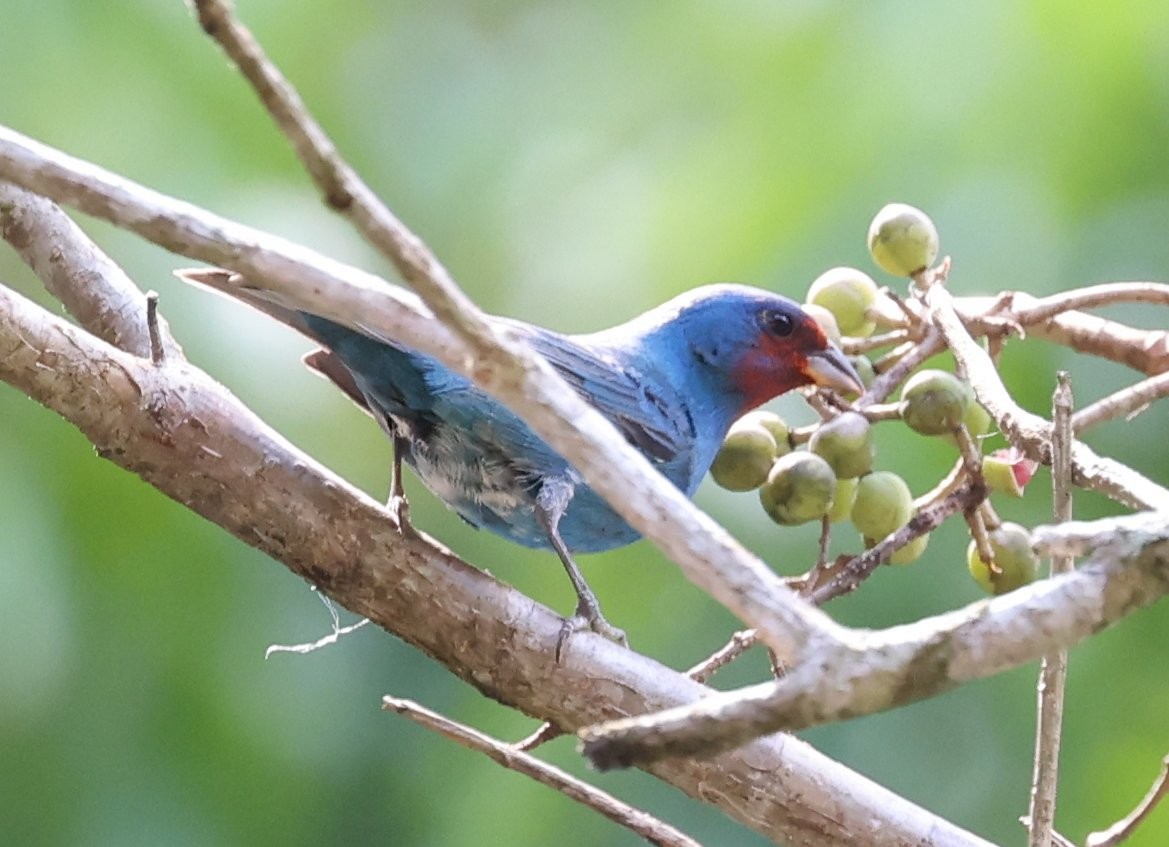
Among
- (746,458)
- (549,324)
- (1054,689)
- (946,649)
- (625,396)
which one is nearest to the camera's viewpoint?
(946,649)

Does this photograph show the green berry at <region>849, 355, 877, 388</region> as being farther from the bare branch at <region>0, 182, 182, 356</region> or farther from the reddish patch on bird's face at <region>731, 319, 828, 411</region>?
the bare branch at <region>0, 182, 182, 356</region>

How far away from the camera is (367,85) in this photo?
14.4 feet

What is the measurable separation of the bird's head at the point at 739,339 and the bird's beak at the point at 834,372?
0.56ft

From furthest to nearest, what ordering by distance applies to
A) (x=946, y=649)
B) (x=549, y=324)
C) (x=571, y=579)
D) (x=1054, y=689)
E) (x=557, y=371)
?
(x=549, y=324) < (x=557, y=371) < (x=571, y=579) < (x=1054, y=689) < (x=946, y=649)

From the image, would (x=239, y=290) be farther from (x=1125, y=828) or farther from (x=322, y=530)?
(x=1125, y=828)

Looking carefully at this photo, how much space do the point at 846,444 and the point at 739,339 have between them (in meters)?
0.91

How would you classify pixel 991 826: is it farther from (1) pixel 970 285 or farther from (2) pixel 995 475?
(2) pixel 995 475

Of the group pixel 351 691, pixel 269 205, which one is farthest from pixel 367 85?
pixel 351 691

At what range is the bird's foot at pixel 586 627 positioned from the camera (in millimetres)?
1765

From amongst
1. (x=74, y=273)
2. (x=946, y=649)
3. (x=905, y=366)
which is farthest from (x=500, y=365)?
(x=74, y=273)

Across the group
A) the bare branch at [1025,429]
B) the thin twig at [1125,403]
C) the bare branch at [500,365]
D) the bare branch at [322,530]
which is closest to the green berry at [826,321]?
the bare branch at [1025,429]

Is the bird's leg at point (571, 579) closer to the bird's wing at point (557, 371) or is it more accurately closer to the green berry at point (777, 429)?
the bird's wing at point (557, 371)

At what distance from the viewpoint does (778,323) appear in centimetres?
261

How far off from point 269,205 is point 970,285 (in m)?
1.75
